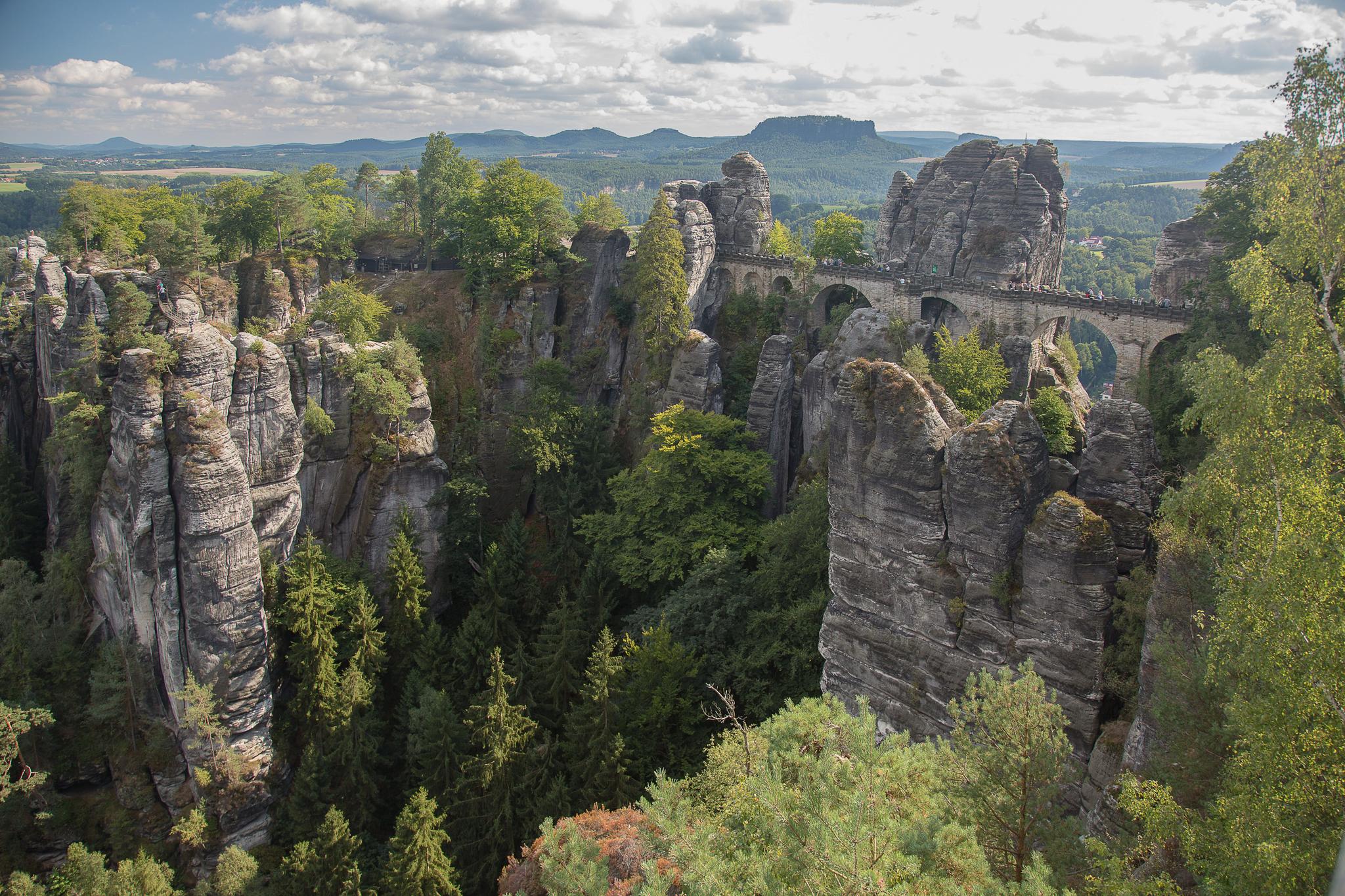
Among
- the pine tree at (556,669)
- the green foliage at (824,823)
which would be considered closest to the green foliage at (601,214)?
the pine tree at (556,669)

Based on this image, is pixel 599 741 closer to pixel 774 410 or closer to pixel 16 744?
pixel 774 410

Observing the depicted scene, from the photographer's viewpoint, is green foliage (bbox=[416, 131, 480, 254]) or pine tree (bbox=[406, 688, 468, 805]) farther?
green foliage (bbox=[416, 131, 480, 254])

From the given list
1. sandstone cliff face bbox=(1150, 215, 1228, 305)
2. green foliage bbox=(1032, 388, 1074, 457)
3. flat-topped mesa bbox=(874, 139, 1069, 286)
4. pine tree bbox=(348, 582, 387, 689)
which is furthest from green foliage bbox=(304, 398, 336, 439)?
sandstone cliff face bbox=(1150, 215, 1228, 305)

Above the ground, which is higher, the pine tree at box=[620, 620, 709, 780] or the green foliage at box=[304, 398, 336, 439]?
the green foliage at box=[304, 398, 336, 439]

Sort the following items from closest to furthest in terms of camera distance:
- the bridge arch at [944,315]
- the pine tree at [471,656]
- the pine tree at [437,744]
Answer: the pine tree at [437,744], the pine tree at [471,656], the bridge arch at [944,315]

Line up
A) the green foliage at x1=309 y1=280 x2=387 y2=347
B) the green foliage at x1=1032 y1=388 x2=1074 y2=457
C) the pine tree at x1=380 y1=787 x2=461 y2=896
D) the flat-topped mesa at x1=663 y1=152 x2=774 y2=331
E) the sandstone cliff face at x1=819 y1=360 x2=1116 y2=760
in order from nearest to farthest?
1. the sandstone cliff face at x1=819 y1=360 x2=1116 y2=760
2. the pine tree at x1=380 y1=787 x2=461 y2=896
3. the green foliage at x1=1032 y1=388 x2=1074 y2=457
4. the green foliage at x1=309 y1=280 x2=387 y2=347
5. the flat-topped mesa at x1=663 y1=152 x2=774 y2=331

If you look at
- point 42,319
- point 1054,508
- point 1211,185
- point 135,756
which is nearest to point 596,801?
point 1054,508

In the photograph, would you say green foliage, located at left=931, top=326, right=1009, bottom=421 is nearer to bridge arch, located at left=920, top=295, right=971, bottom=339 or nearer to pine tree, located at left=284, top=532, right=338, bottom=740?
bridge arch, located at left=920, top=295, right=971, bottom=339

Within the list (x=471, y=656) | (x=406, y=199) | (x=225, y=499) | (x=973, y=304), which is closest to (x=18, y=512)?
(x=225, y=499)

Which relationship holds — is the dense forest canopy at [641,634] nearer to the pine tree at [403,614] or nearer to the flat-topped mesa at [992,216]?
the pine tree at [403,614]
